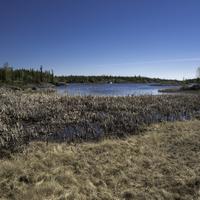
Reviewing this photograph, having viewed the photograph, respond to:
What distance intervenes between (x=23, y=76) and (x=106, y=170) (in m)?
107

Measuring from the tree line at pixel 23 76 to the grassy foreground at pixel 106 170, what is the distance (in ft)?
289

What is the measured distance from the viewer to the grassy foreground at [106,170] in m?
8.02

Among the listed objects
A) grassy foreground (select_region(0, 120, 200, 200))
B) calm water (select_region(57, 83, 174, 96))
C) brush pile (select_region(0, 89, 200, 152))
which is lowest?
grassy foreground (select_region(0, 120, 200, 200))

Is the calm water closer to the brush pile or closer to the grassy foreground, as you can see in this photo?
the brush pile

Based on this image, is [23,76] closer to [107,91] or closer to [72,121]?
[107,91]

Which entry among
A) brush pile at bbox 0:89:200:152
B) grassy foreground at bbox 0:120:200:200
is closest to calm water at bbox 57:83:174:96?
brush pile at bbox 0:89:200:152

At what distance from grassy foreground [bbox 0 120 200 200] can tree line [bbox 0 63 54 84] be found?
88.0 meters

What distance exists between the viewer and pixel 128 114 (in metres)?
19.4

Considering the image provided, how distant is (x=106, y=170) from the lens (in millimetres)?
9664

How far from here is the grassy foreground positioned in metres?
8.02

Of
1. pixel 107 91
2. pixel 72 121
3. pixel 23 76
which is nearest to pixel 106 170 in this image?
pixel 72 121

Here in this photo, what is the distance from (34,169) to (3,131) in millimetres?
4881

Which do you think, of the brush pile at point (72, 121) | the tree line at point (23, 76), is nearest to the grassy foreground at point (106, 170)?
the brush pile at point (72, 121)

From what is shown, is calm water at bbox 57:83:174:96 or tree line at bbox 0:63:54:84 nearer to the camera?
calm water at bbox 57:83:174:96
